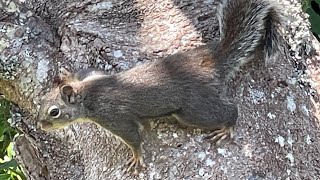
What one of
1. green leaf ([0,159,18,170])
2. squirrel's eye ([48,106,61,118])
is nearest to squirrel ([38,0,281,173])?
squirrel's eye ([48,106,61,118])

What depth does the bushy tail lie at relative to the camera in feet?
6.75

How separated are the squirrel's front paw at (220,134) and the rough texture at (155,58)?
0.02 meters

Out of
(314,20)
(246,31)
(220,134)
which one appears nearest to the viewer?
(220,134)

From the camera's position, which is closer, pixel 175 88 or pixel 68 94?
pixel 175 88

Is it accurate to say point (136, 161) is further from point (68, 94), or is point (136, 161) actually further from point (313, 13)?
point (313, 13)

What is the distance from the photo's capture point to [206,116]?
1993 mm

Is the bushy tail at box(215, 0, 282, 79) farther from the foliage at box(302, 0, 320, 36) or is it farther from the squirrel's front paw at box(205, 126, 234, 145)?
the foliage at box(302, 0, 320, 36)

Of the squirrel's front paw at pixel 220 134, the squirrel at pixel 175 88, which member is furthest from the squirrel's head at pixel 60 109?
the squirrel's front paw at pixel 220 134

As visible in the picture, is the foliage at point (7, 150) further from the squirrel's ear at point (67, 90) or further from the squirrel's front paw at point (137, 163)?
the squirrel's front paw at point (137, 163)

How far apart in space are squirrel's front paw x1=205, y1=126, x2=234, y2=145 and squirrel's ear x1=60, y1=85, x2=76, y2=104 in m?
0.44

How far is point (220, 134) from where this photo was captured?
76.6 inches

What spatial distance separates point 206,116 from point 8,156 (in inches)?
47.7

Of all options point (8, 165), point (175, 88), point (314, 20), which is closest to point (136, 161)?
point (175, 88)

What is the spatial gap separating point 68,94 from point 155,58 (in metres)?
0.28
